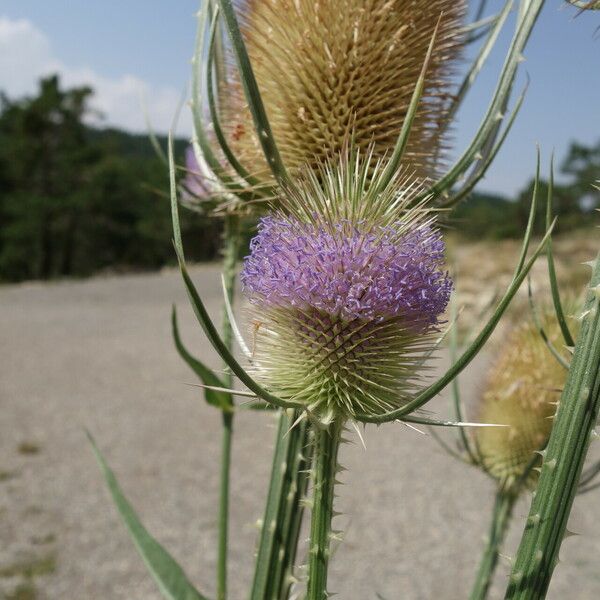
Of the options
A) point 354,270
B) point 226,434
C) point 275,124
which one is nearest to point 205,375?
point 226,434

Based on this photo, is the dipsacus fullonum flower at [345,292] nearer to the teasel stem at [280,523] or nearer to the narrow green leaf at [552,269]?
Answer: the narrow green leaf at [552,269]

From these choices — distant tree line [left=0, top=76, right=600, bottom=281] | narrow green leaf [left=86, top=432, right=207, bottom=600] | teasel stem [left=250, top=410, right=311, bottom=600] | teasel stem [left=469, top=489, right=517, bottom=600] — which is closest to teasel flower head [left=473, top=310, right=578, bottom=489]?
teasel stem [left=469, top=489, right=517, bottom=600]

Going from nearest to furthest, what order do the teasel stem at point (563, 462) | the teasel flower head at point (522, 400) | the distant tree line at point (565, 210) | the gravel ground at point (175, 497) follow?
the teasel stem at point (563, 462), the teasel flower head at point (522, 400), the gravel ground at point (175, 497), the distant tree line at point (565, 210)

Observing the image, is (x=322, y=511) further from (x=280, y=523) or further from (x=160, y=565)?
(x=160, y=565)

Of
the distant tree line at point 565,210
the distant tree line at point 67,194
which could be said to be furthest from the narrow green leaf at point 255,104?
the distant tree line at point 67,194

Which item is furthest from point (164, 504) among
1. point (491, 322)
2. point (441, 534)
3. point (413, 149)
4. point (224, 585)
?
point (491, 322)

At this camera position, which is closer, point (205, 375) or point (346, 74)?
point (346, 74)

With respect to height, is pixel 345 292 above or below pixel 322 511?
above

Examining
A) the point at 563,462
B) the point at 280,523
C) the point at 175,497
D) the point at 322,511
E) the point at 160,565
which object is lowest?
the point at 175,497
